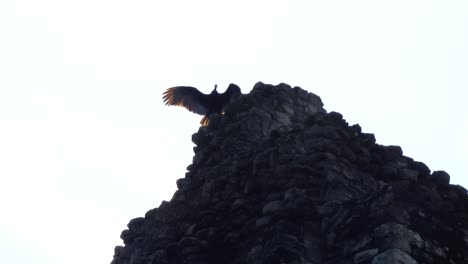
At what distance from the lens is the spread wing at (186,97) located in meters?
13.7

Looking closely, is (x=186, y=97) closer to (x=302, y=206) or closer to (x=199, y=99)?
(x=199, y=99)

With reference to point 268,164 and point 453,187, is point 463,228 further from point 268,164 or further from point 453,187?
point 268,164

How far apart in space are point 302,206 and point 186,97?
282 inches

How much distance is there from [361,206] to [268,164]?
1462 millimetres

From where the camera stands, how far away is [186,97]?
13859 millimetres

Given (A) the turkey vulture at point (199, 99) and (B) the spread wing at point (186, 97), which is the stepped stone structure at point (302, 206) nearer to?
(A) the turkey vulture at point (199, 99)

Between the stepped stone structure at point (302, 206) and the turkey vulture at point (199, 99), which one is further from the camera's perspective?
the turkey vulture at point (199, 99)

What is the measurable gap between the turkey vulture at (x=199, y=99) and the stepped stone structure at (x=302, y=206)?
3.31m

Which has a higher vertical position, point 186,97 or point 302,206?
point 186,97

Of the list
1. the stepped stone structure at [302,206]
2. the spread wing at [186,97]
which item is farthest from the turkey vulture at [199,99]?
the stepped stone structure at [302,206]

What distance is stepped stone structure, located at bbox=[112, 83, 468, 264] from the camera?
20.9 feet

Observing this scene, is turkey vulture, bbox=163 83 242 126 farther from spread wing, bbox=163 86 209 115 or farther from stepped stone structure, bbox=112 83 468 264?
stepped stone structure, bbox=112 83 468 264

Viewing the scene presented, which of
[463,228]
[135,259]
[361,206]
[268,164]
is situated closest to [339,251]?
[361,206]

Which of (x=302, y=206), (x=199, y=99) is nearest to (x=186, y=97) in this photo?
(x=199, y=99)
